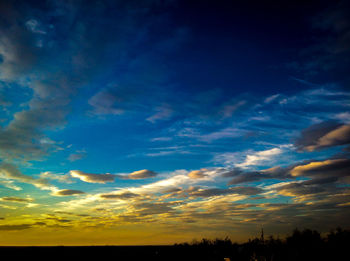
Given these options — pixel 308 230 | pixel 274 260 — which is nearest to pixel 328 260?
pixel 274 260

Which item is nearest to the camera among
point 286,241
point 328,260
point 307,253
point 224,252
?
point 328,260

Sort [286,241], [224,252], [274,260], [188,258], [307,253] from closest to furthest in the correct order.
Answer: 1. [307,253]
2. [274,260]
3. [286,241]
4. [224,252]
5. [188,258]

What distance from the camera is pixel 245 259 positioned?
2391 centimetres

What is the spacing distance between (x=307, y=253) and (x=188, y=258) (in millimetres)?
25335

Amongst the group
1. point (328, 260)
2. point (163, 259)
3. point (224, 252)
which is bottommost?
point (163, 259)

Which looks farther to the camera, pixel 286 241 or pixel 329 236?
pixel 286 241

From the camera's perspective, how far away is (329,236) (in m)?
23.5

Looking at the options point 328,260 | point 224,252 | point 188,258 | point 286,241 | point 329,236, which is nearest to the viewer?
point 328,260

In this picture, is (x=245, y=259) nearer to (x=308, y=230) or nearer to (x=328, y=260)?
(x=328, y=260)

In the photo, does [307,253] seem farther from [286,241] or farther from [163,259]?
[163,259]

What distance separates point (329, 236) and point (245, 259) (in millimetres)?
8530

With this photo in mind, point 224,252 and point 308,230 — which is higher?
point 308,230

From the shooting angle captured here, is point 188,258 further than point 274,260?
Yes

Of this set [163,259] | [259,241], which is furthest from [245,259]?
[163,259]
